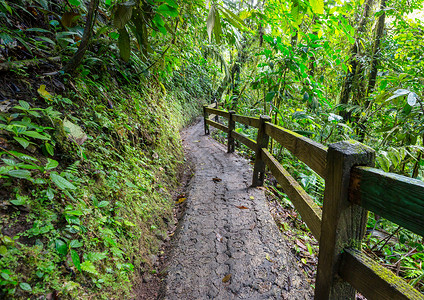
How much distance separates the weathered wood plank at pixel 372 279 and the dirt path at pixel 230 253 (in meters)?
0.96

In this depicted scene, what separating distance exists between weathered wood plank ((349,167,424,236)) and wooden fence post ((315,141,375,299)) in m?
0.06

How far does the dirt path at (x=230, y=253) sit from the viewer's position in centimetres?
197

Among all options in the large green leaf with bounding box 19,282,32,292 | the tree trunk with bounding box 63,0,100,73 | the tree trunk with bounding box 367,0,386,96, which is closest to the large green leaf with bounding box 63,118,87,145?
the tree trunk with bounding box 63,0,100,73

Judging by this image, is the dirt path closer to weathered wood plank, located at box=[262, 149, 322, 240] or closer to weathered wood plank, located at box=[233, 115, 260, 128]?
weathered wood plank, located at box=[262, 149, 322, 240]

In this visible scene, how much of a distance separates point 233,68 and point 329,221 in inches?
486

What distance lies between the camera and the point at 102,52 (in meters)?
3.32

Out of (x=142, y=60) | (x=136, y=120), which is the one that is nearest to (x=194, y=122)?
(x=142, y=60)

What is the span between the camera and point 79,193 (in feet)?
6.16

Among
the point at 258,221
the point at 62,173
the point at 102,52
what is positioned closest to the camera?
the point at 62,173

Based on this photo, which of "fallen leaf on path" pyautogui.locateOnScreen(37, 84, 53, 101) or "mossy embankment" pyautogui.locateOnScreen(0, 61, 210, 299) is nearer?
"mossy embankment" pyautogui.locateOnScreen(0, 61, 210, 299)

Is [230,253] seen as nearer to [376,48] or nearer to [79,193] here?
[79,193]

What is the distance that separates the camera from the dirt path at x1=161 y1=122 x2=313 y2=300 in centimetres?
197

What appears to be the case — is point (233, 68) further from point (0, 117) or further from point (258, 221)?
point (0, 117)

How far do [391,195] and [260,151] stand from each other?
2883 millimetres
